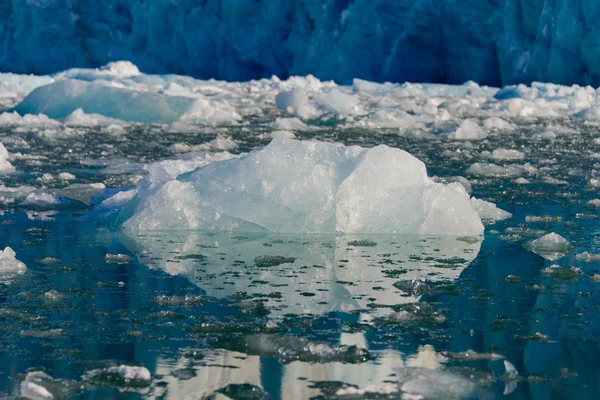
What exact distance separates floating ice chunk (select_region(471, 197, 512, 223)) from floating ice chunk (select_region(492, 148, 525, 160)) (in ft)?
8.67

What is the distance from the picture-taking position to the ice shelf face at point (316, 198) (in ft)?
13.6

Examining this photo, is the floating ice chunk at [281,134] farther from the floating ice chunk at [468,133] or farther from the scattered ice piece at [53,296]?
the scattered ice piece at [53,296]

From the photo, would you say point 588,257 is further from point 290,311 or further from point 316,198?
point 290,311

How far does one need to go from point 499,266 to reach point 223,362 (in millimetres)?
1581

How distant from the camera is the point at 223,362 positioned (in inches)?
95.0

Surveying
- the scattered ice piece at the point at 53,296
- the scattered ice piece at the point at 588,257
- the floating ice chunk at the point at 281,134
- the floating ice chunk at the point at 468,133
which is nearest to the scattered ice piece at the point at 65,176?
the scattered ice piece at the point at 53,296

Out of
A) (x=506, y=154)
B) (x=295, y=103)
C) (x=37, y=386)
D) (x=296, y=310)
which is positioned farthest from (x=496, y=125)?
(x=37, y=386)

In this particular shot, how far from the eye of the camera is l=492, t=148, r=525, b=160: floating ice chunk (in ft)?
24.1

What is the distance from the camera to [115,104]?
10.6 meters

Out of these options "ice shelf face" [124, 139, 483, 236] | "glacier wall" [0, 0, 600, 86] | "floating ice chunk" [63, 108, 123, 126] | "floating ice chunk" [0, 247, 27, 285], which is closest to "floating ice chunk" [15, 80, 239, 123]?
"floating ice chunk" [63, 108, 123, 126]

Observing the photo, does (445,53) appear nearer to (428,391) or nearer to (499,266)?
(499,266)

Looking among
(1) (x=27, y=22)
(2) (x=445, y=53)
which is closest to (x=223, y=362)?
(2) (x=445, y=53)

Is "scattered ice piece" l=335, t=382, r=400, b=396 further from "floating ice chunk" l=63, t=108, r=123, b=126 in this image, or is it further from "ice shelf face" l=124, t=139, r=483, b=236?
"floating ice chunk" l=63, t=108, r=123, b=126

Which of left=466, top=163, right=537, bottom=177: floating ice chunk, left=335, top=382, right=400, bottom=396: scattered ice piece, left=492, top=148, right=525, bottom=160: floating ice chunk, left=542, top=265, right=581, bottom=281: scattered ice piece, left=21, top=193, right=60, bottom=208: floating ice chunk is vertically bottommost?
left=335, top=382, right=400, bottom=396: scattered ice piece
